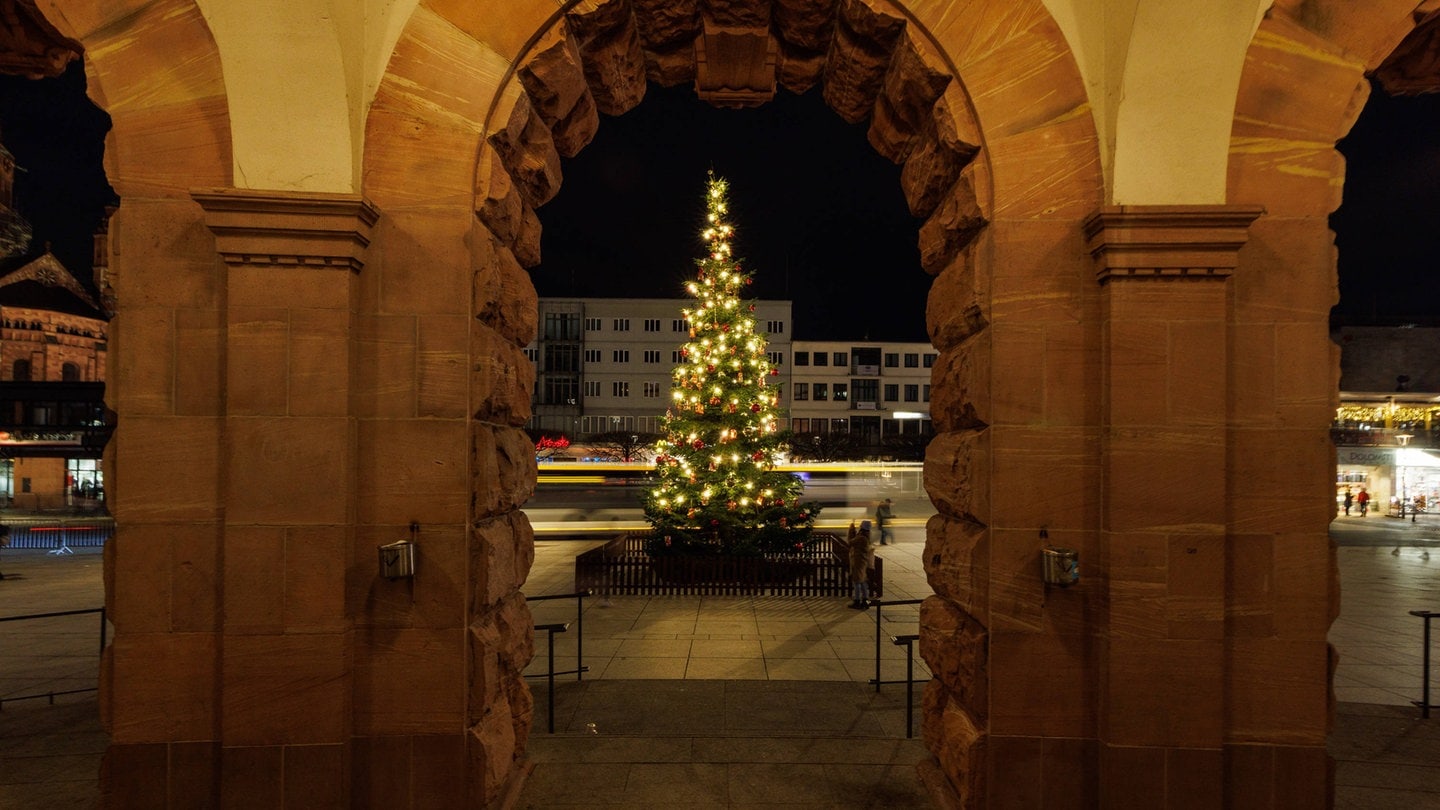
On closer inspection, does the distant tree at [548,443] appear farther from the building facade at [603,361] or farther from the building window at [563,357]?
the building window at [563,357]

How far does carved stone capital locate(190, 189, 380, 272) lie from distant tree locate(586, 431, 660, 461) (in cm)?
4210

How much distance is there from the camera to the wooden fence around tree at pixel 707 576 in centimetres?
1256

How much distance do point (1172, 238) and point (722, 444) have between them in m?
11.2

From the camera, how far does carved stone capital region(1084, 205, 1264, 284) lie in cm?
386

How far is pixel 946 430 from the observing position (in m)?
4.86

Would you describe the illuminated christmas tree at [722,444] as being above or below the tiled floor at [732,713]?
above

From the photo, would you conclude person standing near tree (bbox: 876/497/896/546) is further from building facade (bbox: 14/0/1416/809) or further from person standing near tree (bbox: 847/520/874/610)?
building facade (bbox: 14/0/1416/809)

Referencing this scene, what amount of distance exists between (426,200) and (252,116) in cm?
114

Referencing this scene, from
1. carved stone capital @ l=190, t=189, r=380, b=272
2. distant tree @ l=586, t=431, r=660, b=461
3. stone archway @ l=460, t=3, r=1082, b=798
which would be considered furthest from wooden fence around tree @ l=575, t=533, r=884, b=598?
distant tree @ l=586, t=431, r=660, b=461

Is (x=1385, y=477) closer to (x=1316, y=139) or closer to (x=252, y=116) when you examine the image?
(x=1316, y=139)

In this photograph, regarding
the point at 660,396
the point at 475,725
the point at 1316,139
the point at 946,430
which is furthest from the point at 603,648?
the point at 660,396

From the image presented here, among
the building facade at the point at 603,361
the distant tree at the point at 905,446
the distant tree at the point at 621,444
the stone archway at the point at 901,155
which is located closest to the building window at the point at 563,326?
the building facade at the point at 603,361

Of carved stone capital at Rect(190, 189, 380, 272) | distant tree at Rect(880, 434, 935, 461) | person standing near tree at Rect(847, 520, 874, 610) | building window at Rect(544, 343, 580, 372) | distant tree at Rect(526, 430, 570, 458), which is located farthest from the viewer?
building window at Rect(544, 343, 580, 372)

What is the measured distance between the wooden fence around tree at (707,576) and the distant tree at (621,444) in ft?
109
